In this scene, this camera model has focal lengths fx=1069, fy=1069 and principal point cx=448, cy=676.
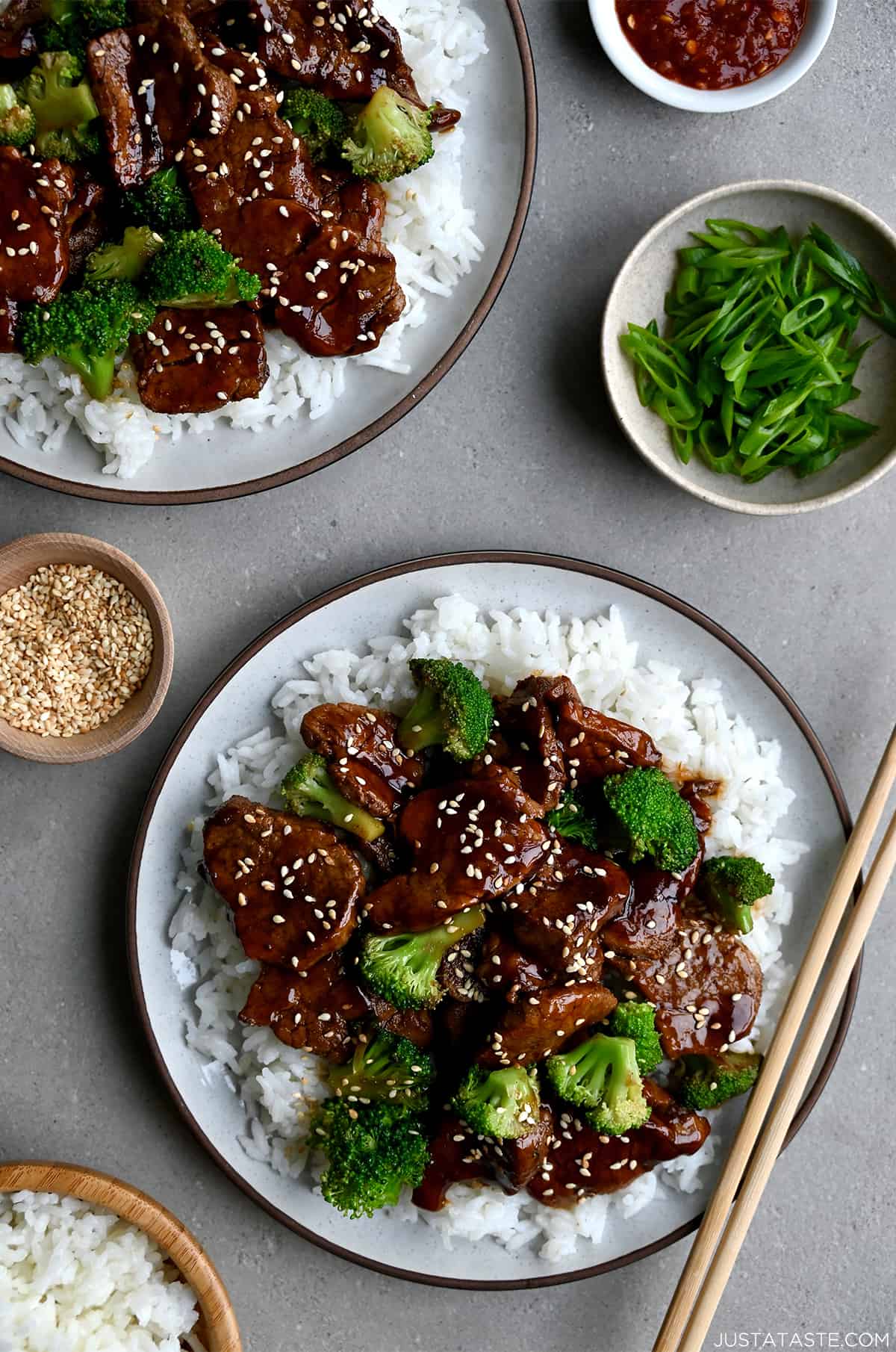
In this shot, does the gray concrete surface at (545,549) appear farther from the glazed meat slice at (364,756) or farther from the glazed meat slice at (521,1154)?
the glazed meat slice at (521,1154)

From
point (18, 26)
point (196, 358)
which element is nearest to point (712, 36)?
point (196, 358)

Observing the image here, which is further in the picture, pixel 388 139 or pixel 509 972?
pixel 509 972

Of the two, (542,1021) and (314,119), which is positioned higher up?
(314,119)

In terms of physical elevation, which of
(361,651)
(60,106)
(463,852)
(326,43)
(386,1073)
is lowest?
(386,1073)

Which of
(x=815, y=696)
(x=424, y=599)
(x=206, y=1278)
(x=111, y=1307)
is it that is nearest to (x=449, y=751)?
(x=424, y=599)

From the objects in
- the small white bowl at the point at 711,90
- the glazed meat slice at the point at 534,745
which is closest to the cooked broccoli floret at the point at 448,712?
the glazed meat slice at the point at 534,745

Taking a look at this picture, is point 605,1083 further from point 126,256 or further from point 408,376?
point 126,256
